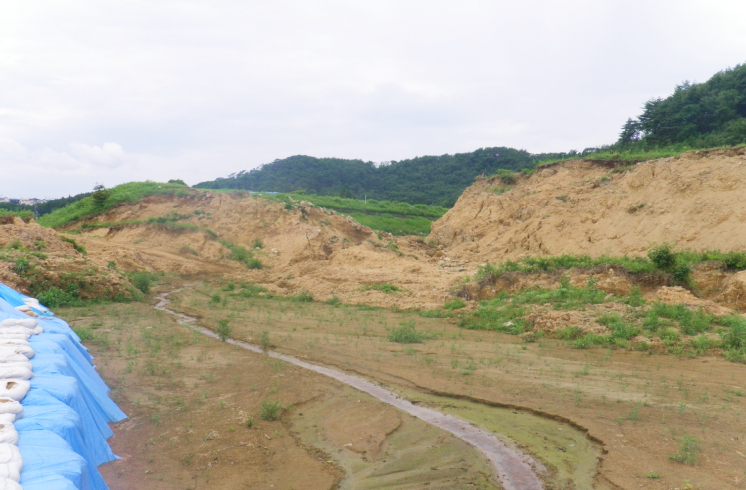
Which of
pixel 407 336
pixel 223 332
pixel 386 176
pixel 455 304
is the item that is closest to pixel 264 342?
pixel 223 332

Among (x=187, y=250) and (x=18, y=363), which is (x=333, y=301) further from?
(x=18, y=363)

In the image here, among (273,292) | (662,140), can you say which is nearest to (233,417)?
(273,292)

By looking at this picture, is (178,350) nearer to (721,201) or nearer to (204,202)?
(721,201)

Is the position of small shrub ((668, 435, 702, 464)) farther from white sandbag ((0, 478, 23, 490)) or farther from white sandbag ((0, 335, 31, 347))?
white sandbag ((0, 335, 31, 347))

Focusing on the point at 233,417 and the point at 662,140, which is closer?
the point at 233,417

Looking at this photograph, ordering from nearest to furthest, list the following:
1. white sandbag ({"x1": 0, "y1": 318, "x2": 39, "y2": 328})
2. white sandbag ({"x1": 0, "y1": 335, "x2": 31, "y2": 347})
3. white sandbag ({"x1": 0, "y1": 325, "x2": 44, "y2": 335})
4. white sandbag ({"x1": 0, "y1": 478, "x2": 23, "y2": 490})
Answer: white sandbag ({"x1": 0, "y1": 478, "x2": 23, "y2": 490}) < white sandbag ({"x1": 0, "y1": 335, "x2": 31, "y2": 347}) < white sandbag ({"x1": 0, "y1": 325, "x2": 44, "y2": 335}) < white sandbag ({"x1": 0, "y1": 318, "x2": 39, "y2": 328})

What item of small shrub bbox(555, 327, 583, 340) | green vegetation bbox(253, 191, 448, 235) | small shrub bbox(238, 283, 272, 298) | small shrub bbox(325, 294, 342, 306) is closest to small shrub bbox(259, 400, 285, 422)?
small shrub bbox(555, 327, 583, 340)
